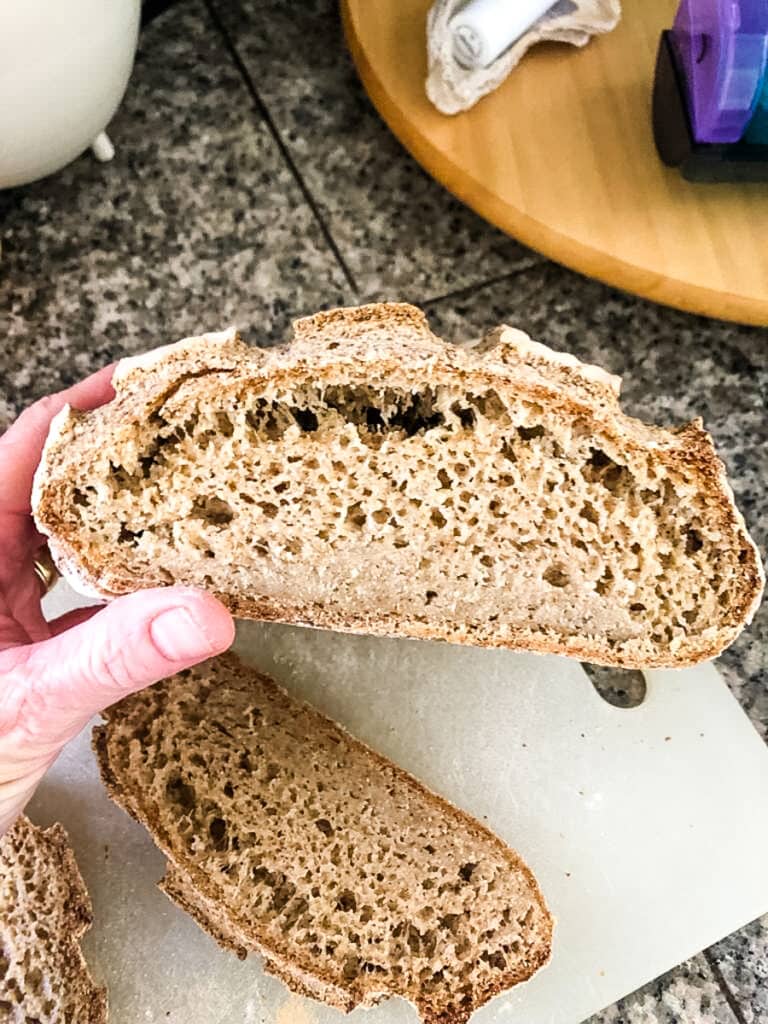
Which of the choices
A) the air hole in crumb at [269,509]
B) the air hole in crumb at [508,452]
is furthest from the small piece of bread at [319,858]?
the air hole in crumb at [508,452]

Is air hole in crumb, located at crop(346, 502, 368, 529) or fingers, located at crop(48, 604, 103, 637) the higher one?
air hole in crumb, located at crop(346, 502, 368, 529)

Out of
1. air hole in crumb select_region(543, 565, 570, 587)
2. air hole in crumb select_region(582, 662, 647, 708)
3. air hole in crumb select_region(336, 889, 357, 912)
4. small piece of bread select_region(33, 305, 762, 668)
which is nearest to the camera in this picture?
small piece of bread select_region(33, 305, 762, 668)

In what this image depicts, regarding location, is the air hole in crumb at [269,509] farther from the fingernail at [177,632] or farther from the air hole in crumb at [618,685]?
the air hole in crumb at [618,685]

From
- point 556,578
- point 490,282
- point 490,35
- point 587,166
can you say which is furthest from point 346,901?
point 490,35

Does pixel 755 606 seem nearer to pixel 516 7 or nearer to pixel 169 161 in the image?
pixel 516 7

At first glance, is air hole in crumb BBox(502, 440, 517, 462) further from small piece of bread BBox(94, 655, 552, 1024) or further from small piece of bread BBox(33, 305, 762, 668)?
small piece of bread BBox(94, 655, 552, 1024)

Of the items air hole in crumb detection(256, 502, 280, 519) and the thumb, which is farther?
air hole in crumb detection(256, 502, 280, 519)

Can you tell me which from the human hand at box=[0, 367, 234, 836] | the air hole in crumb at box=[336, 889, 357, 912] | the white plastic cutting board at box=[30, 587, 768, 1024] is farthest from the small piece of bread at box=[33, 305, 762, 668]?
the air hole in crumb at box=[336, 889, 357, 912]

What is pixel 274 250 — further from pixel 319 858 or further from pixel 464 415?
pixel 319 858
